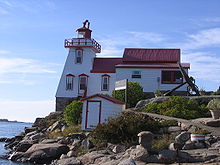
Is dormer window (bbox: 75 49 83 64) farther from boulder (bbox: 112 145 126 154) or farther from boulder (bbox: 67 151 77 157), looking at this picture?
boulder (bbox: 112 145 126 154)

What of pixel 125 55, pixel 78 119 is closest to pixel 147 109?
pixel 78 119

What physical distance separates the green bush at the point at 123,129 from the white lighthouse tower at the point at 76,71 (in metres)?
23.6

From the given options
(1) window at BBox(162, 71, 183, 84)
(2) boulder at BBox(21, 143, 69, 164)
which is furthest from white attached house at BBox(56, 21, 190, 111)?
(2) boulder at BBox(21, 143, 69, 164)

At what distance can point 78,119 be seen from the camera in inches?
1061

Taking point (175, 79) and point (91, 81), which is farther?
point (91, 81)

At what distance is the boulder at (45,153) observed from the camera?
18.1 metres

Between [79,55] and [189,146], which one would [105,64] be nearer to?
[79,55]

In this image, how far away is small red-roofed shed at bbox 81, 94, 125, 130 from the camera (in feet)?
71.5

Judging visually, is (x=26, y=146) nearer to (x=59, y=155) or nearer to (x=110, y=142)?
(x=59, y=155)

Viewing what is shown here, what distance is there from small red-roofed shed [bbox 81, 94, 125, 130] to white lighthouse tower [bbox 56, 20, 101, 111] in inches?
746

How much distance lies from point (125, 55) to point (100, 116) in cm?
2020

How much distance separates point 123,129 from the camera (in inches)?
669

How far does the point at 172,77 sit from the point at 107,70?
24.5 ft

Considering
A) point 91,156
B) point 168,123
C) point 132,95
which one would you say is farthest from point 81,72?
point 91,156
